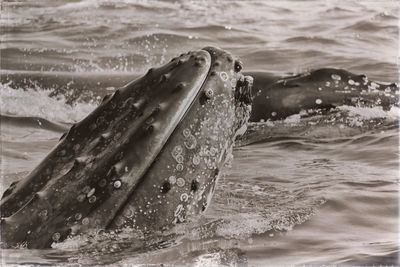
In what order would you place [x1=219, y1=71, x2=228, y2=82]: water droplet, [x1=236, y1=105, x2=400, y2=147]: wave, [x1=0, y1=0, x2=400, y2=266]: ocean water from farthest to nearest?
[x1=236, y1=105, x2=400, y2=147]: wave < [x1=0, y1=0, x2=400, y2=266]: ocean water < [x1=219, y1=71, x2=228, y2=82]: water droplet

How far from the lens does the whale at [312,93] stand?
227 inches

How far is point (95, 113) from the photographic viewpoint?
368 centimetres

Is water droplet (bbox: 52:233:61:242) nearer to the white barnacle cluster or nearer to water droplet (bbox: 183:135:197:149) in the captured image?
water droplet (bbox: 183:135:197:149)

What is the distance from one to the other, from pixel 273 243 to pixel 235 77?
41.7 inches

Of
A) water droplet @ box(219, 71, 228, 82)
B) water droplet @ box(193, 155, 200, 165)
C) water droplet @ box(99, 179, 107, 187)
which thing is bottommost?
water droplet @ box(99, 179, 107, 187)

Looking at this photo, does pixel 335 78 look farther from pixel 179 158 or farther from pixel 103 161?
pixel 103 161

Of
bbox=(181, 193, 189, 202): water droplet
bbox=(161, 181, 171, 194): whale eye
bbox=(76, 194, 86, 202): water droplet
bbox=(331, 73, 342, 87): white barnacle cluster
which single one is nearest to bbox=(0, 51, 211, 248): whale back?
bbox=(76, 194, 86, 202): water droplet

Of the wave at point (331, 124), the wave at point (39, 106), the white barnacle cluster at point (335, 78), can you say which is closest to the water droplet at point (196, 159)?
the wave at point (331, 124)

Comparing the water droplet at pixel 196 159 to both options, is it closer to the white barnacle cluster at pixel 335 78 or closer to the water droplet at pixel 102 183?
the water droplet at pixel 102 183

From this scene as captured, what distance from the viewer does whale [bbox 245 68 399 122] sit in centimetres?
575

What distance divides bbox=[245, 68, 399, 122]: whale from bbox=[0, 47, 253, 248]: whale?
6.88ft

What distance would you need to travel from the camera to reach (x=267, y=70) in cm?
591

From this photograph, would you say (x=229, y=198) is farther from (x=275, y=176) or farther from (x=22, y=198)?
(x=22, y=198)

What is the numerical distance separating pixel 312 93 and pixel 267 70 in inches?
15.8
